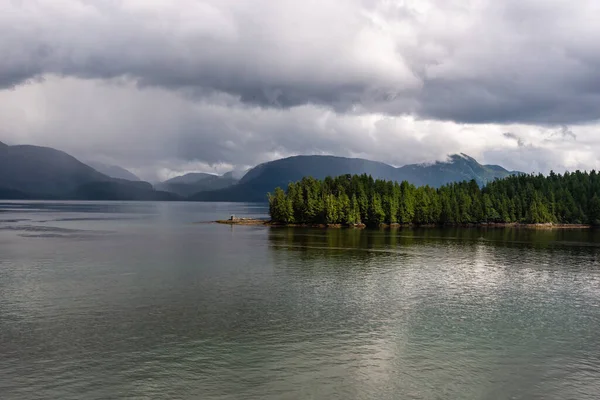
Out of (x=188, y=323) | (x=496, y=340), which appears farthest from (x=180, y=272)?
(x=496, y=340)

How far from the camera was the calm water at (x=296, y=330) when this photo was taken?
41156 mm

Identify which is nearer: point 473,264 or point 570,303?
point 570,303

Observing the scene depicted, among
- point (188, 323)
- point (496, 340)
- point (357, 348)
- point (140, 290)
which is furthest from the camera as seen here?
point (140, 290)

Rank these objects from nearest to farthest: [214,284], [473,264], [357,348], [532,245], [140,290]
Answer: [357,348], [140,290], [214,284], [473,264], [532,245]

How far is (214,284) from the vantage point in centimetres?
8600

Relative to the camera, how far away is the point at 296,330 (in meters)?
56.8

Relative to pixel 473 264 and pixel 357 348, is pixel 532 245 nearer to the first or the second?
pixel 473 264

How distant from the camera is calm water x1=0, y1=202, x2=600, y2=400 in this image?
41156mm

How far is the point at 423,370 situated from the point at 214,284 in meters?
49.6

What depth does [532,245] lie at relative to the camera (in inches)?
6526

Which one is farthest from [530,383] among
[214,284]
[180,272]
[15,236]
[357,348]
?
[15,236]

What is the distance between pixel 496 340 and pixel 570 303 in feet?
89.9

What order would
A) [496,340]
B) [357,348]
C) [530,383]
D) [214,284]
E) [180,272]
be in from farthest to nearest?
[180,272] → [214,284] → [496,340] → [357,348] → [530,383]

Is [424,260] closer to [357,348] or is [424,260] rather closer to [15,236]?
[357,348]
